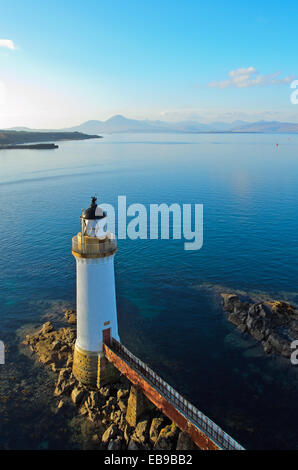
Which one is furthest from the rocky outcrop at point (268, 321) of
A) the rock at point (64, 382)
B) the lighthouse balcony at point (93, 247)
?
the lighthouse balcony at point (93, 247)

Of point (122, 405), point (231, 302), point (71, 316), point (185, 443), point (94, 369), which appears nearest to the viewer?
point (185, 443)

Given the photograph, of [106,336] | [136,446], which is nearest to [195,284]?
[106,336]

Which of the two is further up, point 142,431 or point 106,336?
point 106,336

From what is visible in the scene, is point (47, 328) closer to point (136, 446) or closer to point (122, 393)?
point (122, 393)

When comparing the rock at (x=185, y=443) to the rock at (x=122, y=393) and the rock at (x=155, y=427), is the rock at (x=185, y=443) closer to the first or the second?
the rock at (x=155, y=427)

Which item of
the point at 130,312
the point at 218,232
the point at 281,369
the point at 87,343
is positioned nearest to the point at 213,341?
the point at 281,369

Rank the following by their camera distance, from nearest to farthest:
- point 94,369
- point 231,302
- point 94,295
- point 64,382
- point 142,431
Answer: point 142,431
point 94,295
point 94,369
point 64,382
point 231,302
